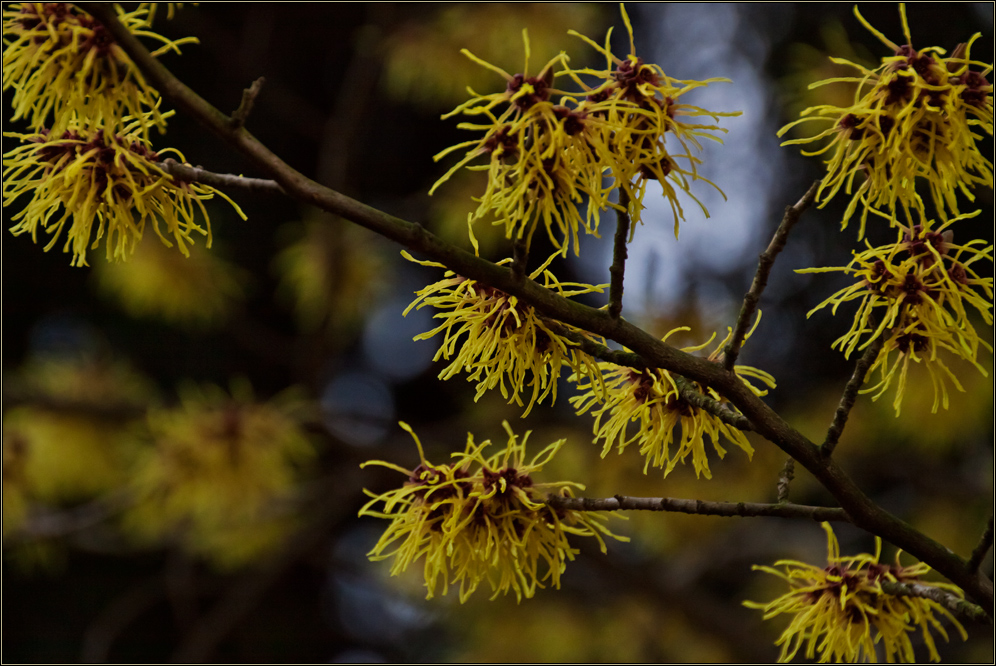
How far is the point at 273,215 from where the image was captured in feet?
16.8

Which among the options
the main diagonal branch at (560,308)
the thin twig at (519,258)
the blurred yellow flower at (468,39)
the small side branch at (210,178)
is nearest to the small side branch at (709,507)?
the main diagonal branch at (560,308)

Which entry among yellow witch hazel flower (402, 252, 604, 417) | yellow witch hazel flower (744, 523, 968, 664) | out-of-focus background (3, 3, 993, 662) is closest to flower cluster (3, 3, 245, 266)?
yellow witch hazel flower (402, 252, 604, 417)

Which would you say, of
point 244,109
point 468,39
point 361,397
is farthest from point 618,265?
point 361,397

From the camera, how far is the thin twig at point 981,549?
1009 millimetres

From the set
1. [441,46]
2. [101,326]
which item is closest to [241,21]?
[101,326]

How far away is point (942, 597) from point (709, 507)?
1.07 ft

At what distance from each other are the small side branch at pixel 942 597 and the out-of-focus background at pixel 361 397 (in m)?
1.45

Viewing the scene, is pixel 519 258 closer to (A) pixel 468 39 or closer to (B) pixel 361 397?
(A) pixel 468 39

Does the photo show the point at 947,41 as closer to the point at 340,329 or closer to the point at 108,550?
the point at 340,329

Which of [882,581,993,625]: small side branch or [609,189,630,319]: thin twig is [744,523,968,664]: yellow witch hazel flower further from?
[609,189,630,319]: thin twig

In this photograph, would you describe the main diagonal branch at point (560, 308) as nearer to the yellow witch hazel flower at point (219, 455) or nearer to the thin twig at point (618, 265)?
the thin twig at point (618, 265)

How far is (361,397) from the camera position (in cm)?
540

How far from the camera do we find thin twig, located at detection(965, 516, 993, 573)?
3.31 feet

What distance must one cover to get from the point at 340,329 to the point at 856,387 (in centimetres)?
306
